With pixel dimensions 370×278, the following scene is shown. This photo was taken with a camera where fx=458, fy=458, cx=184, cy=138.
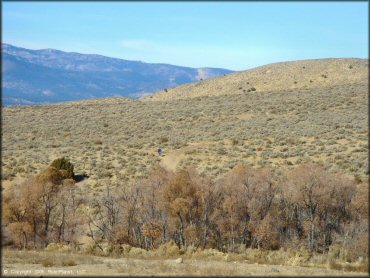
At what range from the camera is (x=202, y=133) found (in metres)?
49.7

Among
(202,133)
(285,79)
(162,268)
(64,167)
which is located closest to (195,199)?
(162,268)

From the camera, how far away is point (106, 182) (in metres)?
35.8

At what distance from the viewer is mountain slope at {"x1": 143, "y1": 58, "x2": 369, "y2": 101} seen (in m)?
86.3

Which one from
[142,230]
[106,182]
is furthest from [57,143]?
[142,230]

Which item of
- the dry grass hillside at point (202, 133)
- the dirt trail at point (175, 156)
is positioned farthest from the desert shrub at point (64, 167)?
the dirt trail at point (175, 156)

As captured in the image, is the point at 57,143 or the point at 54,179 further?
the point at 57,143

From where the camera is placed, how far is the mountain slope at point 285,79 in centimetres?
8634

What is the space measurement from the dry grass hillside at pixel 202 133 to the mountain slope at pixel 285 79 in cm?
91

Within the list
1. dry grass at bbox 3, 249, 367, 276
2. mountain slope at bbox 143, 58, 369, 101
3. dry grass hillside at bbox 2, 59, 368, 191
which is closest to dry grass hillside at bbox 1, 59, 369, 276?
dry grass at bbox 3, 249, 367, 276

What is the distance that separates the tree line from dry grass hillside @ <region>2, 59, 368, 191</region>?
6.29 metres

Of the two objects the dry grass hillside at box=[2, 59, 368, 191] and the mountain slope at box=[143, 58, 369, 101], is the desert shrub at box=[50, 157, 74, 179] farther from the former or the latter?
the mountain slope at box=[143, 58, 369, 101]

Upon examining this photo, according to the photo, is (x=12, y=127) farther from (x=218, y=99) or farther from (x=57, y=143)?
(x=218, y=99)

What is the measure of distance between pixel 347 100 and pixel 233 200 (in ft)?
137

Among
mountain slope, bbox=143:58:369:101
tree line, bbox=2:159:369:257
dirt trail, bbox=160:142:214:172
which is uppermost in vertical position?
mountain slope, bbox=143:58:369:101
